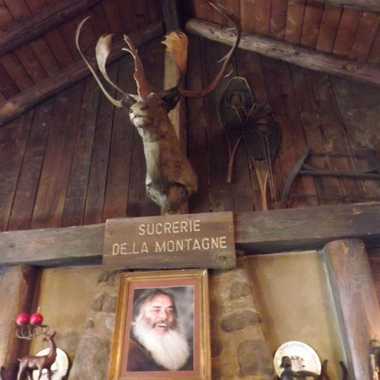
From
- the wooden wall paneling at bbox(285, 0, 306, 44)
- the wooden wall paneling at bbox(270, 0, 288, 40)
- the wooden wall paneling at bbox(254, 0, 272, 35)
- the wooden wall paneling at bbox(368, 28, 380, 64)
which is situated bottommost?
the wooden wall paneling at bbox(368, 28, 380, 64)

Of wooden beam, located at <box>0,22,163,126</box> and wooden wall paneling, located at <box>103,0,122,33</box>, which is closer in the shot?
wooden beam, located at <box>0,22,163,126</box>

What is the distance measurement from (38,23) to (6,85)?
23.3 inches

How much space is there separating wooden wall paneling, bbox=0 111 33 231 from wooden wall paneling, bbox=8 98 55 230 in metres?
0.04

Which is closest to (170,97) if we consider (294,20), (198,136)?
(198,136)

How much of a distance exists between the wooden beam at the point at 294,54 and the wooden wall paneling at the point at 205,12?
1.8 inches

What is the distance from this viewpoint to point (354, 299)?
2.21 meters

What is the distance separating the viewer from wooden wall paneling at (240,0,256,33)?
3404 millimetres

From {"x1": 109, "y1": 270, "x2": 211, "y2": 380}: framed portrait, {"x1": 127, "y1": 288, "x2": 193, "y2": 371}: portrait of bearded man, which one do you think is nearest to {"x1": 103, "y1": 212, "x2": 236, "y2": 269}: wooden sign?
{"x1": 109, "y1": 270, "x2": 211, "y2": 380}: framed portrait

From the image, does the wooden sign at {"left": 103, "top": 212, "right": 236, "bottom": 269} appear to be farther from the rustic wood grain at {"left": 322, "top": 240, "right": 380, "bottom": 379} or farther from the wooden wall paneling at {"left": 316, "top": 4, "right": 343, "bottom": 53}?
the wooden wall paneling at {"left": 316, "top": 4, "right": 343, "bottom": 53}

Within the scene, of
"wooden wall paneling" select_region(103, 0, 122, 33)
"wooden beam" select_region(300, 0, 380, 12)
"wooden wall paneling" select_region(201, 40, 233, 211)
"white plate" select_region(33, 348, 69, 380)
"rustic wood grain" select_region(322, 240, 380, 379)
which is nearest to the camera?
"rustic wood grain" select_region(322, 240, 380, 379)

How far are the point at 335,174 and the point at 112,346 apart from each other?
Result: 183 cm

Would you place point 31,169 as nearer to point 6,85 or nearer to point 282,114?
point 6,85

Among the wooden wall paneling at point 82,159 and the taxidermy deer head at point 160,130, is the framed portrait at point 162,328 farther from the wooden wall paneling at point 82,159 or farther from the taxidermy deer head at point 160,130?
the wooden wall paneling at point 82,159

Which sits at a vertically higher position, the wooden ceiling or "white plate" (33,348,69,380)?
the wooden ceiling
